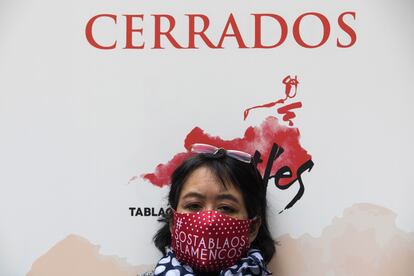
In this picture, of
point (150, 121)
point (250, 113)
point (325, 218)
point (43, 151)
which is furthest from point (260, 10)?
point (43, 151)

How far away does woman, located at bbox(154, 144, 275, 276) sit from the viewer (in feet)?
3.72

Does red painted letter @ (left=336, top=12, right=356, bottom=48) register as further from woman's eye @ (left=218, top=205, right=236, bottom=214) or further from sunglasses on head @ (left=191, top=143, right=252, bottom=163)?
woman's eye @ (left=218, top=205, right=236, bottom=214)

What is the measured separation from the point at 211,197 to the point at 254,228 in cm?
15

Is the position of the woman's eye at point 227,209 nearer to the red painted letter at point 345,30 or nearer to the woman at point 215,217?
the woman at point 215,217

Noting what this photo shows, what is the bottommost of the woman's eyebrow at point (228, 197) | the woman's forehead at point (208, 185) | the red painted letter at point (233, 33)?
the woman's eyebrow at point (228, 197)

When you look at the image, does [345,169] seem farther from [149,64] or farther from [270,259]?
[149,64]

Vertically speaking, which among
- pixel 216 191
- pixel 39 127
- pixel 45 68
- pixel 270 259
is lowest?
pixel 270 259

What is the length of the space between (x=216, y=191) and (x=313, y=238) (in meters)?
0.33

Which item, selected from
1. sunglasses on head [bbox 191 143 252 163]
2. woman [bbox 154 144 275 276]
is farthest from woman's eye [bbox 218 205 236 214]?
sunglasses on head [bbox 191 143 252 163]

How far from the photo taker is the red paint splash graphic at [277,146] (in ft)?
4.31

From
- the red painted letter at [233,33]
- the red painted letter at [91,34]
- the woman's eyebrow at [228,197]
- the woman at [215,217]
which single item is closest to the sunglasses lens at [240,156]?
the woman at [215,217]

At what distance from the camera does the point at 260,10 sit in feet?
4.34

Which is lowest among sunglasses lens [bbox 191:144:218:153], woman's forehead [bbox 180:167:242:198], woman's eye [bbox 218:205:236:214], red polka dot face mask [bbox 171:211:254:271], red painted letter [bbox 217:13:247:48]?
red polka dot face mask [bbox 171:211:254:271]

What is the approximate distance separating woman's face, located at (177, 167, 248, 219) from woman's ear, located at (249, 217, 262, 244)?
0.05 m
